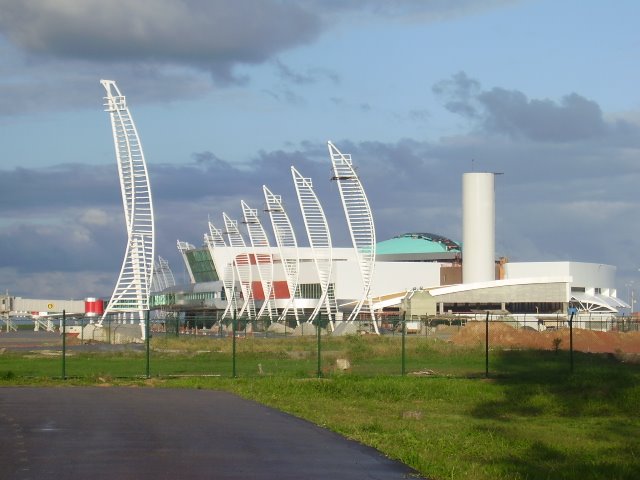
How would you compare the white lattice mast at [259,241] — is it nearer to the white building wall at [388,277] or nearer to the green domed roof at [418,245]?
the white building wall at [388,277]

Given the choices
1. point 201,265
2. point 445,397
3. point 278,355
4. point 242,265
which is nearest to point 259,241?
point 242,265

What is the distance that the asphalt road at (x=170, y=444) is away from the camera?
13734 mm

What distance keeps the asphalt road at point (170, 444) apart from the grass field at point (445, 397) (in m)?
0.84

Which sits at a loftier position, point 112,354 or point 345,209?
point 345,209

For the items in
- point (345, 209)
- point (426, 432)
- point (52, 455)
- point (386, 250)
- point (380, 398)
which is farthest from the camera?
point (386, 250)

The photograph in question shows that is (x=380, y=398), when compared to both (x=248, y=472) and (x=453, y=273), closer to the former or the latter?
(x=248, y=472)

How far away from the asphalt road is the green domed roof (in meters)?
119

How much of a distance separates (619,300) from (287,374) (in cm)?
10280

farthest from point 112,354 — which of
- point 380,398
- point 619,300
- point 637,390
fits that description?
point 619,300

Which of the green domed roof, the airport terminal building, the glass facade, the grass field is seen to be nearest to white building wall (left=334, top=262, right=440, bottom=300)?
the airport terminal building

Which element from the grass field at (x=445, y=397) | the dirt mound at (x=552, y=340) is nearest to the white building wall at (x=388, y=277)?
the dirt mound at (x=552, y=340)

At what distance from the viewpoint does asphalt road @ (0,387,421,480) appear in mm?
13734

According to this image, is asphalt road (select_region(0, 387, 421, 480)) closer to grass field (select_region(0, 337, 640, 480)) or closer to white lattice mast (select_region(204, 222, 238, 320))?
grass field (select_region(0, 337, 640, 480))

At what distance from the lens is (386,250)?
475ft
